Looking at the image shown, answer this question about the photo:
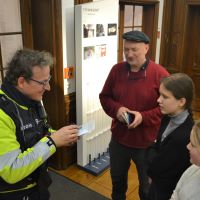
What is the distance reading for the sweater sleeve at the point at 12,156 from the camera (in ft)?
3.82

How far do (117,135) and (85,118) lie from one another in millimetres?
904

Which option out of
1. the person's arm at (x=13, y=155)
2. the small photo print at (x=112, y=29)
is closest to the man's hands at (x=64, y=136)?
the person's arm at (x=13, y=155)

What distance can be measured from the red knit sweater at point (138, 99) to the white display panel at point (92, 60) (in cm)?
78

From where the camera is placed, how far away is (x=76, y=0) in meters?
2.63

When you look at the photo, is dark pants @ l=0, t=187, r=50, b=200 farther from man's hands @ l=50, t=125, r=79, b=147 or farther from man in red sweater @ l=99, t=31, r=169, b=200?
man in red sweater @ l=99, t=31, r=169, b=200

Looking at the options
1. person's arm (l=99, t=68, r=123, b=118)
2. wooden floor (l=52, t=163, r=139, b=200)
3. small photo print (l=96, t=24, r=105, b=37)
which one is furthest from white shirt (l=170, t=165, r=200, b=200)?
small photo print (l=96, t=24, r=105, b=37)

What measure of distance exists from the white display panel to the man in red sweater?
2.48ft

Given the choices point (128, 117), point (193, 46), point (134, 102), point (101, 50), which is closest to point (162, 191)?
point (128, 117)

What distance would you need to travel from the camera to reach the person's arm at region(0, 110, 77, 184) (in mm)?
1165

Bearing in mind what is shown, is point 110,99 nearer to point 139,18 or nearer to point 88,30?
point 88,30

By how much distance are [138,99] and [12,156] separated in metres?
1.05

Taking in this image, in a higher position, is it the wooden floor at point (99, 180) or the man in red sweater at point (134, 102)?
the man in red sweater at point (134, 102)

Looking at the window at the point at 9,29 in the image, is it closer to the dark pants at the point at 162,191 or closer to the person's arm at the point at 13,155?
the person's arm at the point at 13,155

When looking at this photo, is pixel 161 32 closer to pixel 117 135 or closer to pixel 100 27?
pixel 100 27
